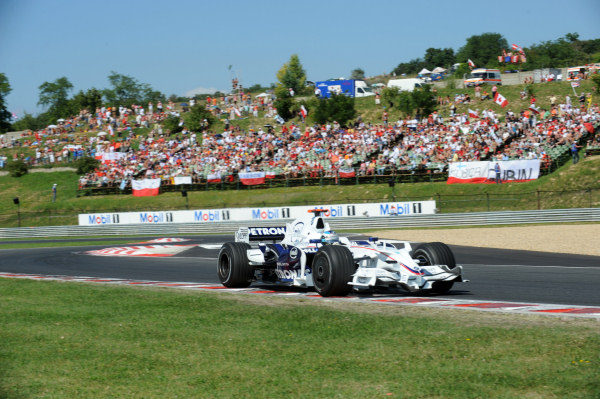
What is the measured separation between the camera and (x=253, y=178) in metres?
46.2

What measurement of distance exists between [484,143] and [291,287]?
27.9 meters

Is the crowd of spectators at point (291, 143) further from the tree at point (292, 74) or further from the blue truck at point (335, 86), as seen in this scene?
the tree at point (292, 74)

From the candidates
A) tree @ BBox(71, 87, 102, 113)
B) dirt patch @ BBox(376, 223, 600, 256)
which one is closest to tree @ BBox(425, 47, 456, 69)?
tree @ BBox(71, 87, 102, 113)

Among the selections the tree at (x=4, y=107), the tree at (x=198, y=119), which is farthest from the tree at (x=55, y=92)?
the tree at (x=198, y=119)

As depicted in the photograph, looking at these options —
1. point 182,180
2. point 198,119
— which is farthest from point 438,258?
point 198,119

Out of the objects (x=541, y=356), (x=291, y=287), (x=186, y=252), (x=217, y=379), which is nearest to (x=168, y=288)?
(x=291, y=287)

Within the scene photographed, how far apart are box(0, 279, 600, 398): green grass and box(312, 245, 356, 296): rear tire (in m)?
0.75

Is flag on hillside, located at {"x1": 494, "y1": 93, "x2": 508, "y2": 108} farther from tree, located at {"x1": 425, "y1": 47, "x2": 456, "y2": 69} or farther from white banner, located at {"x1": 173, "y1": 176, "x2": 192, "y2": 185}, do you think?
tree, located at {"x1": 425, "y1": 47, "x2": 456, "y2": 69}

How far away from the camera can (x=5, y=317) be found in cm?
1002

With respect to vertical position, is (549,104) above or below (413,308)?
above

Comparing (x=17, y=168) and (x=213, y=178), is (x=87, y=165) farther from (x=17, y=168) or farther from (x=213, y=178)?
(x=213, y=178)

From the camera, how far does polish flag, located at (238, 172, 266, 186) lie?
151 feet

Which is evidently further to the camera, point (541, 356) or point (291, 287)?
point (291, 287)

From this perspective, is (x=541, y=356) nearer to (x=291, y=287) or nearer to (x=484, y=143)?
(x=291, y=287)
